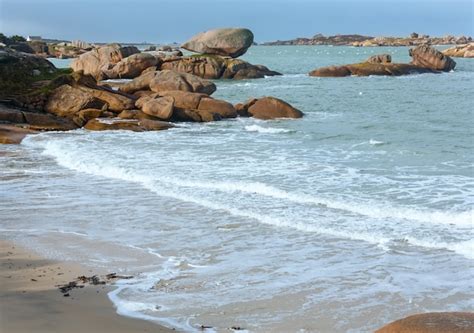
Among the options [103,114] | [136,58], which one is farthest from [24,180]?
[136,58]

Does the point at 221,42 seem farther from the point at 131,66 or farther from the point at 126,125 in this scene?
the point at 126,125

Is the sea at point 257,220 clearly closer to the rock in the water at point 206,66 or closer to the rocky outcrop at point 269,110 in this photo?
the rocky outcrop at point 269,110

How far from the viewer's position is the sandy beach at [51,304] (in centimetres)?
659

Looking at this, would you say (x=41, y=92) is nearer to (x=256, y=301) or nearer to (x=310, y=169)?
(x=310, y=169)

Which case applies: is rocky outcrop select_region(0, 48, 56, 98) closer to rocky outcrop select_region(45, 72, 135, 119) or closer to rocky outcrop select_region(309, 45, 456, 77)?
rocky outcrop select_region(45, 72, 135, 119)

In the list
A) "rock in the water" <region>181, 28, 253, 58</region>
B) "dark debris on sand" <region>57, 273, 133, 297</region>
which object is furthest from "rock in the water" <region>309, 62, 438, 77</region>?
"dark debris on sand" <region>57, 273, 133, 297</region>

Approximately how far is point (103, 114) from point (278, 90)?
62.7 feet

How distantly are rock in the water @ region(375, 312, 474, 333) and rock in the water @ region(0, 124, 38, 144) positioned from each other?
17790 mm

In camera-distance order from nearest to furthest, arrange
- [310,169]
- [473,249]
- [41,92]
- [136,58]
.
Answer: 1. [473,249]
2. [310,169]
3. [41,92]
4. [136,58]

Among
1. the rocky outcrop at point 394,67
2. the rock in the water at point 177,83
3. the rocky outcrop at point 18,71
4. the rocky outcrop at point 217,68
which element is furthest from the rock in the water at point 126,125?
the rocky outcrop at point 394,67

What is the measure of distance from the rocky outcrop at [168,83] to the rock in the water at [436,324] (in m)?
25.6

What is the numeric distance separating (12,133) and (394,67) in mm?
42513

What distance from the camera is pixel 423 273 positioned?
339 inches

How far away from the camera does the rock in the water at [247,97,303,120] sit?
28.1 m
